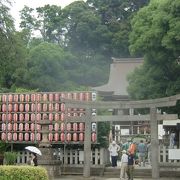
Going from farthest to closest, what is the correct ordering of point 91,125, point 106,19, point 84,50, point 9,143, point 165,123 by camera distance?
point 106,19
point 84,50
point 165,123
point 9,143
point 91,125

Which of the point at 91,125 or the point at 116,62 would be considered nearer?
the point at 91,125

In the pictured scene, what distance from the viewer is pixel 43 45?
47.1m

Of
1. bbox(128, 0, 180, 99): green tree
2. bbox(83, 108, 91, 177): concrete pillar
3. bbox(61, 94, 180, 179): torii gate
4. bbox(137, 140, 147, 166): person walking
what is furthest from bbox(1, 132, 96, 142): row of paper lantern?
bbox(128, 0, 180, 99): green tree

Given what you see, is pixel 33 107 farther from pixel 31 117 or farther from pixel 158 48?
pixel 158 48

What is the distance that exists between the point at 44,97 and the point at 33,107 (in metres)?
0.81

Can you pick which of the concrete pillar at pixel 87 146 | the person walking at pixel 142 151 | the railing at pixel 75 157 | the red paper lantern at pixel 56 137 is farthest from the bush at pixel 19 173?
the person walking at pixel 142 151

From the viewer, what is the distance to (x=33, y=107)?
2350 centimetres

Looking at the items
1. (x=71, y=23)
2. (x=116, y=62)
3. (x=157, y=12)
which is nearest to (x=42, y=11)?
(x=71, y=23)

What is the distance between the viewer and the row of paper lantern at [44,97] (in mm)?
23094

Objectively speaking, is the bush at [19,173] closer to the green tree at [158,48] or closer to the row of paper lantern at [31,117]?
Answer: the row of paper lantern at [31,117]

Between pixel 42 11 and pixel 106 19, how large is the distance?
9.92 meters

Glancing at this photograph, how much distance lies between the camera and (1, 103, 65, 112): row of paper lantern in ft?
75.8

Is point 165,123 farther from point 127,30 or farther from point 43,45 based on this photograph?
point 127,30

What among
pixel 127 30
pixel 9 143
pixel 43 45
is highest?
pixel 127 30
